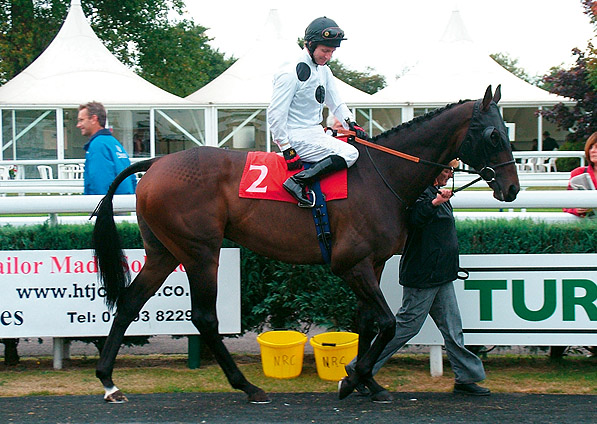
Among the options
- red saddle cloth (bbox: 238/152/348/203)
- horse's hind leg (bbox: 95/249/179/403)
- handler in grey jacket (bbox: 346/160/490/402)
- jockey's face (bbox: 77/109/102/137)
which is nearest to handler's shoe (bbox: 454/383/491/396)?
handler in grey jacket (bbox: 346/160/490/402)

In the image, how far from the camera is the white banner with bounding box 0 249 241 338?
5344 millimetres

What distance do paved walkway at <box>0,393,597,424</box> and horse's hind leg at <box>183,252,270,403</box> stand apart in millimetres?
117

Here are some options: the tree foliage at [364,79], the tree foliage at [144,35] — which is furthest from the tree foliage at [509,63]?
the tree foliage at [144,35]

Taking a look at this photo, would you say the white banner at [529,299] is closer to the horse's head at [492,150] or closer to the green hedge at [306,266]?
the green hedge at [306,266]

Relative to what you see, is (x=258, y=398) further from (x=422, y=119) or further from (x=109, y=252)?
(x=422, y=119)

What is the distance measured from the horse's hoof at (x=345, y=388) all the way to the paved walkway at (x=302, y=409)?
0.18 feet

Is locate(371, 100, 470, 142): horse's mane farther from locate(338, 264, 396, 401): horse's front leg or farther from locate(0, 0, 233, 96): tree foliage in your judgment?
locate(0, 0, 233, 96): tree foliage

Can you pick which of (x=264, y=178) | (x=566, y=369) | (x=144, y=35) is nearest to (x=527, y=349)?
(x=566, y=369)

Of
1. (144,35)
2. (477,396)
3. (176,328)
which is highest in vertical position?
(144,35)

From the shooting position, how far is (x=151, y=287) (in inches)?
195

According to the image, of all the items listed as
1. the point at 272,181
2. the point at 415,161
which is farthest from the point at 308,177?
the point at 415,161

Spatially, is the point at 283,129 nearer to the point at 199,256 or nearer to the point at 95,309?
the point at 199,256

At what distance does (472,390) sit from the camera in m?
4.80

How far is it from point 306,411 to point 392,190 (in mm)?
1511
